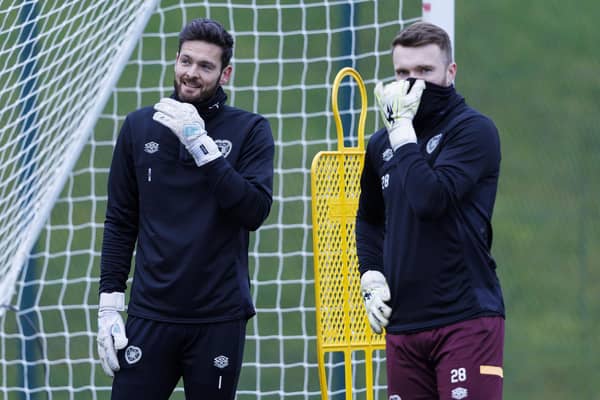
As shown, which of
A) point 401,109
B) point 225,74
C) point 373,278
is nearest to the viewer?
point 401,109

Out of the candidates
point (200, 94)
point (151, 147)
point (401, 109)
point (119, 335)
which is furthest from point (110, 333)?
point (401, 109)

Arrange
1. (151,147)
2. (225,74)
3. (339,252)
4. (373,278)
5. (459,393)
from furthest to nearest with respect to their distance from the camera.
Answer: (339,252) → (225,74) → (151,147) → (373,278) → (459,393)

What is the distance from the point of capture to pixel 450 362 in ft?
10.9

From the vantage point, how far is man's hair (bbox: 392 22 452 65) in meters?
3.47

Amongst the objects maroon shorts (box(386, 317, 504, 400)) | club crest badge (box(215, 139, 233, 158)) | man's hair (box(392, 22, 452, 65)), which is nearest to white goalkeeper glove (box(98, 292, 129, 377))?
club crest badge (box(215, 139, 233, 158))

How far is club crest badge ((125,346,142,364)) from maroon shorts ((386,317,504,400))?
83 centimetres

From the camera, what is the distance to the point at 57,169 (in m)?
5.02

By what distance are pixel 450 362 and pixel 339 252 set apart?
1146mm

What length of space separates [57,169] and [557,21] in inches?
150

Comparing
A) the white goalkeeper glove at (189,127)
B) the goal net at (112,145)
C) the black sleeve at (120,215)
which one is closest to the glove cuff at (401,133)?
the white goalkeeper glove at (189,127)

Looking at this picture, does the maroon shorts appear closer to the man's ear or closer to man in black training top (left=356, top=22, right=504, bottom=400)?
man in black training top (left=356, top=22, right=504, bottom=400)

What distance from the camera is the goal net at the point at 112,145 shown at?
5.06 meters

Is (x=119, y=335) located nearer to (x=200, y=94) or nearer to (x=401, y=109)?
(x=200, y=94)

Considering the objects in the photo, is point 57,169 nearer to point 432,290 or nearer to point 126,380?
point 126,380
